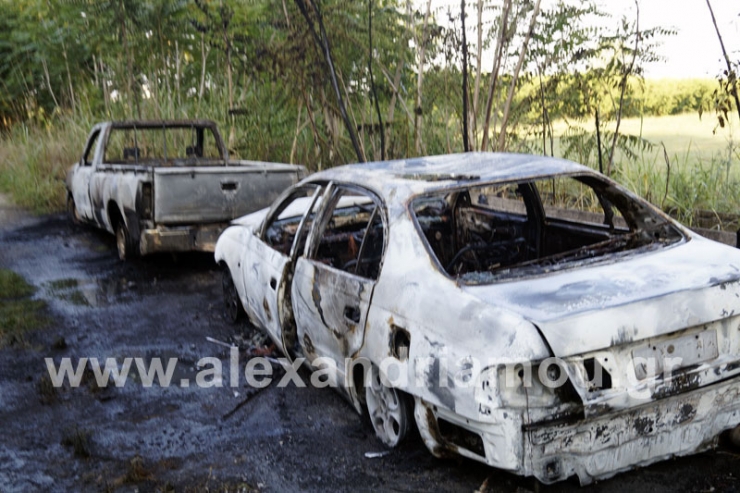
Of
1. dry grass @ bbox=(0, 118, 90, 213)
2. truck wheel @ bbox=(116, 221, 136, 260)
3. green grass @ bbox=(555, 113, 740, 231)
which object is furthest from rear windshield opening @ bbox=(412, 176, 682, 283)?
dry grass @ bbox=(0, 118, 90, 213)

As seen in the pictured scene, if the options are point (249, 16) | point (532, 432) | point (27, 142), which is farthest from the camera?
point (27, 142)

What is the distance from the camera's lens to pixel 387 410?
3.81m

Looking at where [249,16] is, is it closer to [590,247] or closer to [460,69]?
[460,69]

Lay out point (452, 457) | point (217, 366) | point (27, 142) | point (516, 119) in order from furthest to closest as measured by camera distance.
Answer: point (27, 142), point (516, 119), point (217, 366), point (452, 457)

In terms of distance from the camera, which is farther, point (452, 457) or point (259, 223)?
point (259, 223)

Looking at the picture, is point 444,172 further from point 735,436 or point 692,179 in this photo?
point 692,179

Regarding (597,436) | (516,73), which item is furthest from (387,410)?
(516,73)

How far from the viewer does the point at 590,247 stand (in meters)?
4.10

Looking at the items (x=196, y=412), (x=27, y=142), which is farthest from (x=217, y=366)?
(x=27, y=142)

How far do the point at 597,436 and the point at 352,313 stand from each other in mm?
1395

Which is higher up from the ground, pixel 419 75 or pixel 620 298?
pixel 419 75

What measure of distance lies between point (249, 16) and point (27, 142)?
6.13 metres

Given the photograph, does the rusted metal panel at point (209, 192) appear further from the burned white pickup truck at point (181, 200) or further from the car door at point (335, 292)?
the car door at point (335, 292)

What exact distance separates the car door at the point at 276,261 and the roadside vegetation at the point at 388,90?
319cm
